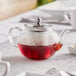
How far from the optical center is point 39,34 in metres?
1.09

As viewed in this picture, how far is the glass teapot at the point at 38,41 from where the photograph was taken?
1082 mm

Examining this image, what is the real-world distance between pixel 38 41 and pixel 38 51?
0.04 m

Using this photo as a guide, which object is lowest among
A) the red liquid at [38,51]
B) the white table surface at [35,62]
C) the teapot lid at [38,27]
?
the white table surface at [35,62]

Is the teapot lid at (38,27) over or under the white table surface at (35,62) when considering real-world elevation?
over

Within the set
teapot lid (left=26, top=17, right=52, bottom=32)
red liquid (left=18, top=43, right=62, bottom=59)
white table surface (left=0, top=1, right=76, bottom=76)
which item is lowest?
white table surface (left=0, top=1, right=76, bottom=76)

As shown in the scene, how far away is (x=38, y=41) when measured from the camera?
1.08m

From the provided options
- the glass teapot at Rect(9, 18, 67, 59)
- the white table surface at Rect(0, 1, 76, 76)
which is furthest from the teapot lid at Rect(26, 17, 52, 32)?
the white table surface at Rect(0, 1, 76, 76)

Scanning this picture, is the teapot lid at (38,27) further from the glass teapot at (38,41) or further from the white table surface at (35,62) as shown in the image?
the white table surface at (35,62)

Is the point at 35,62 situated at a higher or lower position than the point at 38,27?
lower

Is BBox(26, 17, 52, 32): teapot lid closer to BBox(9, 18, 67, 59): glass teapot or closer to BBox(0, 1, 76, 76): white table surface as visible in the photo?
BBox(9, 18, 67, 59): glass teapot

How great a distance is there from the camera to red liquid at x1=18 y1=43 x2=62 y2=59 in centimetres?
108

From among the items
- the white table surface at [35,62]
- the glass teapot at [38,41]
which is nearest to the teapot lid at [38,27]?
the glass teapot at [38,41]

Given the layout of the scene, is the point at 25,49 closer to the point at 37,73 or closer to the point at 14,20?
the point at 37,73

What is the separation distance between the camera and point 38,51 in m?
1.08
